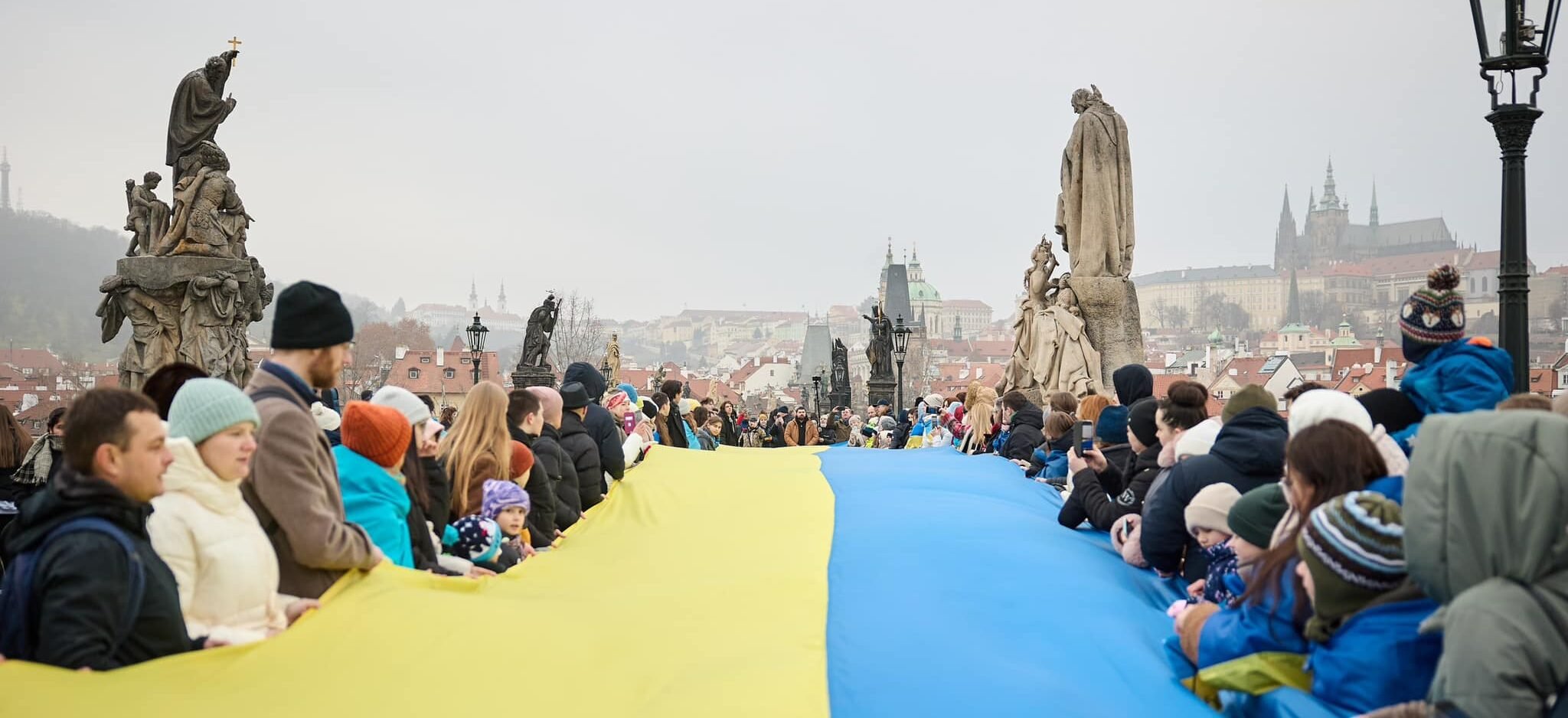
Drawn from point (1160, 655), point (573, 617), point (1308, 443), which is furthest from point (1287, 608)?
point (573, 617)

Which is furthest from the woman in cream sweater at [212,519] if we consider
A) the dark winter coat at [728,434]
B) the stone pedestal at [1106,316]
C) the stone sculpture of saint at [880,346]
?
the stone sculpture of saint at [880,346]

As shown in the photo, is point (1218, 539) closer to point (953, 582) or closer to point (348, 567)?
point (953, 582)

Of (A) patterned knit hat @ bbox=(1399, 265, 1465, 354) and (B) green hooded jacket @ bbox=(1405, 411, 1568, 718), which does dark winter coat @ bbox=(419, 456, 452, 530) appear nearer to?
(B) green hooded jacket @ bbox=(1405, 411, 1568, 718)

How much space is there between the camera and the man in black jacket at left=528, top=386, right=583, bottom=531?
7195 mm

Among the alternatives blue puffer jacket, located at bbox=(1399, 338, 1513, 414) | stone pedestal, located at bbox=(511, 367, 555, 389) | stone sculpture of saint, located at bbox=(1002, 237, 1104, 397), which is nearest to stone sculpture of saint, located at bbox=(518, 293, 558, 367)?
stone pedestal, located at bbox=(511, 367, 555, 389)

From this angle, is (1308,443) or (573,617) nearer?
(1308,443)

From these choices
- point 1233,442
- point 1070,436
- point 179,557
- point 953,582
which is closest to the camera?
point 179,557

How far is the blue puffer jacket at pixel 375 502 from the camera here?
15.5 ft

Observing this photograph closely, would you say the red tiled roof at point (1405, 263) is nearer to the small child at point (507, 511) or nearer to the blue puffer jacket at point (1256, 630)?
the small child at point (507, 511)

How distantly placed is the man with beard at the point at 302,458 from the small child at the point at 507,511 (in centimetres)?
Answer: 160

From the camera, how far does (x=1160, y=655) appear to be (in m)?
4.39

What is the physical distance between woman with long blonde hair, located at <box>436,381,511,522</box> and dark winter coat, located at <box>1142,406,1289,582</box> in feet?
10.5

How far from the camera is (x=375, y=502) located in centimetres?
476

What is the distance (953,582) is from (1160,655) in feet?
3.75
